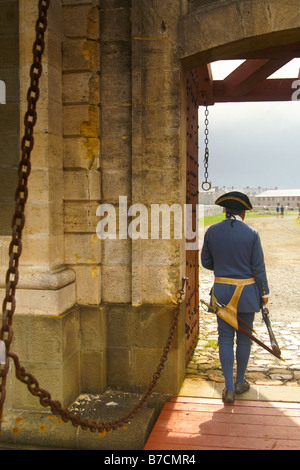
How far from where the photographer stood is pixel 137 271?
14.1 feet

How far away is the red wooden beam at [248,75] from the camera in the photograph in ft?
21.8

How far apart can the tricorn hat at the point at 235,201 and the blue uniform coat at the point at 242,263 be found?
0.53 ft

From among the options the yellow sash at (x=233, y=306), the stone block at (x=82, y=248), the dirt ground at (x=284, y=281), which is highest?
the stone block at (x=82, y=248)

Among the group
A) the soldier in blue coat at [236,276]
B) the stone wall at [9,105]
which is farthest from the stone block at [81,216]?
the soldier in blue coat at [236,276]

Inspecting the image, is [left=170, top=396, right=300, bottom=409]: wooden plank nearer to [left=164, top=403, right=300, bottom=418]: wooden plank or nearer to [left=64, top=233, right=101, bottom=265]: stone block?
[left=164, top=403, right=300, bottom=418]: wooden plank

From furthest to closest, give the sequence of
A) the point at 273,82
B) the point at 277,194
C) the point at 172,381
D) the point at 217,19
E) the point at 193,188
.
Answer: the point at 277,194 → the point at 273,82 → the point at 193,188 → the point at 172,381 → the point at 217,19

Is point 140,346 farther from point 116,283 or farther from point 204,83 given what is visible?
point 204,83

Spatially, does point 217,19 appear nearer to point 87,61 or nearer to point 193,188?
point 87,61

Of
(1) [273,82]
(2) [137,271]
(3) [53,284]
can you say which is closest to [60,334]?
(3) [53,284]

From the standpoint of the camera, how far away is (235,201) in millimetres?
4547

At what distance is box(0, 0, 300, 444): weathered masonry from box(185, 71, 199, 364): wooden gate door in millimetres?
792

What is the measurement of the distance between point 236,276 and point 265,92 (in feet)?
16.1

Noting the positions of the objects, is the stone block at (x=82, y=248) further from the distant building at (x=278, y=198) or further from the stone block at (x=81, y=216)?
the distant building at (x=278, y=198)

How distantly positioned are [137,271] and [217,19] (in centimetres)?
239
